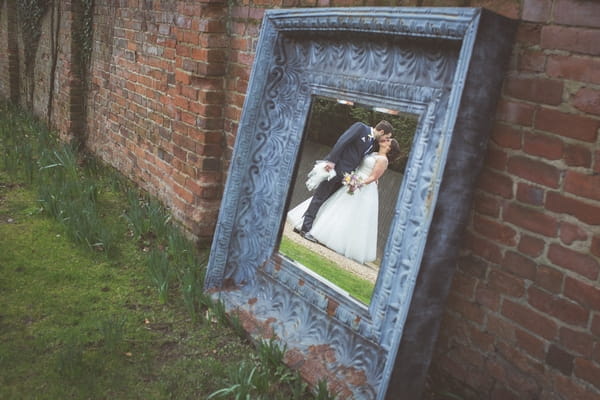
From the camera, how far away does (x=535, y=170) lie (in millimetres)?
1840

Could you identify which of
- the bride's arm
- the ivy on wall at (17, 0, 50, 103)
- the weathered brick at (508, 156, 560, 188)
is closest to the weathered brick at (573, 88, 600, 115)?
the weathered brick at (508, 156, 560, 188)

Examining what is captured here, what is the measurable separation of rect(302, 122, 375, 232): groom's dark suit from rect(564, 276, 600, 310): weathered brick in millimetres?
1037

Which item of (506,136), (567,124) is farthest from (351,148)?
(567,124)

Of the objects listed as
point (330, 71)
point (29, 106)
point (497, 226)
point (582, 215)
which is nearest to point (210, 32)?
point (330, 71)

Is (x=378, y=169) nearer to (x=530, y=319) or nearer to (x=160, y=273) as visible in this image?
(x=530, y=319)

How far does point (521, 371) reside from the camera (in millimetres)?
1955

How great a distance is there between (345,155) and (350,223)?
35cm

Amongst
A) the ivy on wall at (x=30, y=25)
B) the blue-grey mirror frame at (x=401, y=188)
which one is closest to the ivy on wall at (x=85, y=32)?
the ivy on wall at (x=30, y=25)

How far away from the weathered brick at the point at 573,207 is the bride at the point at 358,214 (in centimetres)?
67

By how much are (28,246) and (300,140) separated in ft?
7.45

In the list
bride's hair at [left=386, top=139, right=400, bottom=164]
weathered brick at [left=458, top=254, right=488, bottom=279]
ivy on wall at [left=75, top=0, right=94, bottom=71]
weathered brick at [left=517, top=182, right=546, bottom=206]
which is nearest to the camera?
weathered brick at [left=517, top=182, right=546, bottom=206]

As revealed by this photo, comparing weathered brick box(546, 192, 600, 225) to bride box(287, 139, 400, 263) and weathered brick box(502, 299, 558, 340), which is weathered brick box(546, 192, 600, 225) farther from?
bride box(287, 139, 400, 263)

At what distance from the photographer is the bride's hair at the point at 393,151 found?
7.21ft

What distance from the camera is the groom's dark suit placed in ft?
7.77
